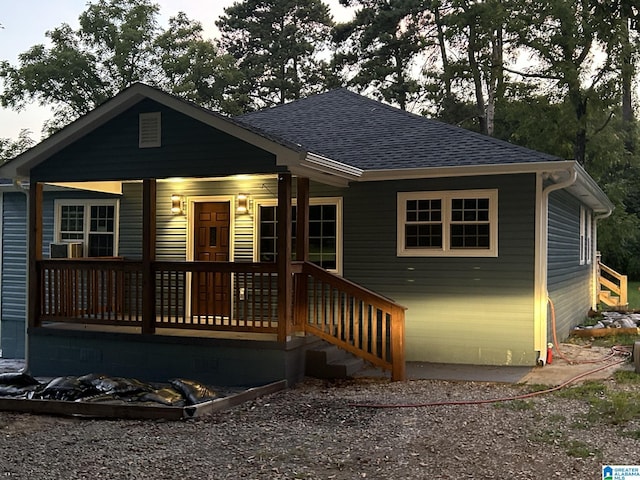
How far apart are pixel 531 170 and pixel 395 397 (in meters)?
3.78

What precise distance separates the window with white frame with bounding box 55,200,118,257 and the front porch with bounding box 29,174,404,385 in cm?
200

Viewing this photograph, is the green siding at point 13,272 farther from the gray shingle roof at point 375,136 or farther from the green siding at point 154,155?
the gray shingle roof at point 375,136

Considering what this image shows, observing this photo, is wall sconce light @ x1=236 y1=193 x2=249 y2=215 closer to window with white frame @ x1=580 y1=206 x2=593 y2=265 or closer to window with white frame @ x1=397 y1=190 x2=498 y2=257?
window with white frame @ x1=397 y1=190 x2=498 y2=257

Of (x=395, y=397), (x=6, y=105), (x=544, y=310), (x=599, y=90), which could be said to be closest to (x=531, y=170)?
(x=544, y=310)

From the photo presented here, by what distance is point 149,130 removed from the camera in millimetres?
9062

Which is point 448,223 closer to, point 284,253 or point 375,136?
point 375,136

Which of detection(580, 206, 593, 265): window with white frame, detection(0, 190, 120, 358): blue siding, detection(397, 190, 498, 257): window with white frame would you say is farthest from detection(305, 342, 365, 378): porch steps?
detection(580, 206, 593, 265): window with white frame

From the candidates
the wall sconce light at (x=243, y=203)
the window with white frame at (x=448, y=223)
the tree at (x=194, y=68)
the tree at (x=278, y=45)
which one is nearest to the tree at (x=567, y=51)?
the tree at (x=278, y=45)

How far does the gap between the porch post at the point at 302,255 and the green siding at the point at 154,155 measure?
814 millimetres

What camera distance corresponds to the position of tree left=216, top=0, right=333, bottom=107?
32.7 m

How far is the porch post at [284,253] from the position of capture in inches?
325

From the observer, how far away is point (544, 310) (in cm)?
939

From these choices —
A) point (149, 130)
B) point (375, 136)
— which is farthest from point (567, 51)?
point (149, 130)

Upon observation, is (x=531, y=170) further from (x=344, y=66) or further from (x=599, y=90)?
(x=344, y=66)
